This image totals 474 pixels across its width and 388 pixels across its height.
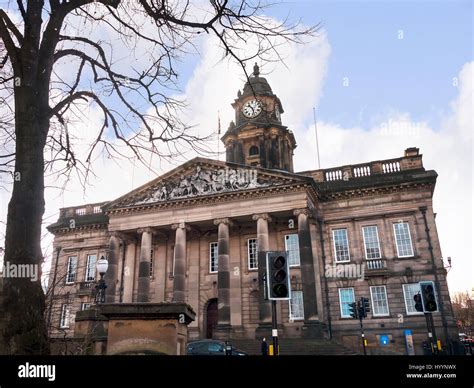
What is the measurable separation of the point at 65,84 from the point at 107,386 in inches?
260

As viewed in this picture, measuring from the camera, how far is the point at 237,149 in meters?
45.3

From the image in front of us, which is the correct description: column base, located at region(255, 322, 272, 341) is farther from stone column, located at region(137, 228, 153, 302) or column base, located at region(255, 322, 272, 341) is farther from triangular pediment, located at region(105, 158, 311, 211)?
triangular pediment, located at region(105, 158, 311, 211)

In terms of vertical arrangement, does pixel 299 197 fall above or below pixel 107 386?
above

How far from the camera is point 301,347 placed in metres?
26.7

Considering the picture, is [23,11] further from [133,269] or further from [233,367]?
[133,269]

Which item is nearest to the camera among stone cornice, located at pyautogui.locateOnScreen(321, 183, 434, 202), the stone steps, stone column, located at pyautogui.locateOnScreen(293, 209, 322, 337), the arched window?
the stone steps

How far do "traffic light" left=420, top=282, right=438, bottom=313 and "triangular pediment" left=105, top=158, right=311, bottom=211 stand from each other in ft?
58.7

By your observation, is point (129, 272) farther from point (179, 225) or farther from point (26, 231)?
point (26, 231)

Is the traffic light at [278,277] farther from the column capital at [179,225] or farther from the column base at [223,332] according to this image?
the column capital at [179,225]

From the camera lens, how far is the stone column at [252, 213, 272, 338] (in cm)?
2927

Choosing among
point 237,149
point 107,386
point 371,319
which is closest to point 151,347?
point 107,386

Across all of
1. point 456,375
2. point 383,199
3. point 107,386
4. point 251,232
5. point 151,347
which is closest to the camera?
point 107,386

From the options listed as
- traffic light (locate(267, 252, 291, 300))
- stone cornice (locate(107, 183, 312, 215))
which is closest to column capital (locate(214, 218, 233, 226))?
stone cornice (locate(107, 183, 312, 215))

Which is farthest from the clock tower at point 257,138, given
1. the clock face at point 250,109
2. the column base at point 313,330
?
the column base at point 313,330
